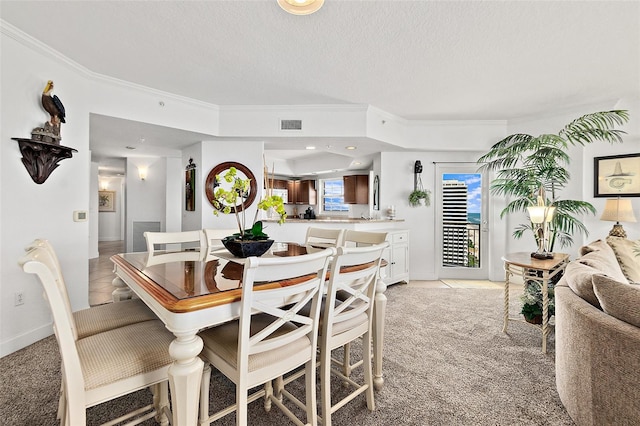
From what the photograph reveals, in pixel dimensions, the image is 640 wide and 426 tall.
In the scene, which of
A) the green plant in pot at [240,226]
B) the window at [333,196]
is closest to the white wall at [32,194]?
the green plant in pot at [240,226]

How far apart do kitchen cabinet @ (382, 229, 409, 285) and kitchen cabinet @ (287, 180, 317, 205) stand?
159 inches

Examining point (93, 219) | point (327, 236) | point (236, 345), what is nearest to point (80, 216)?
point (327, 236)

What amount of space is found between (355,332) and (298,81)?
2.63m

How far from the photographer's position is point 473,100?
3.73 metres

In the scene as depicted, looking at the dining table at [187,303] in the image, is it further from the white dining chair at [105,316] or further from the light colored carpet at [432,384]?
the light colored carpet at [432,384]

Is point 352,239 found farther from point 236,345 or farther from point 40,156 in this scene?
point 40,156

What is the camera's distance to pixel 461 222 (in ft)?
15.9

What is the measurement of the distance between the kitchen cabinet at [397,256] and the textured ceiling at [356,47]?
1949 mm

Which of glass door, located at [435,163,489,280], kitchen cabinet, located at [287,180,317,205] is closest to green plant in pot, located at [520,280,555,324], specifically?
glass door, located at [435,163,489,280]

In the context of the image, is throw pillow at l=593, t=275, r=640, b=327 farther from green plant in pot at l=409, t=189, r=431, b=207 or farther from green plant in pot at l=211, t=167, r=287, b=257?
green plant in pot at l=409, t=189, r=431, b=207

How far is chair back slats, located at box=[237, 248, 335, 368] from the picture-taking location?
1112mm

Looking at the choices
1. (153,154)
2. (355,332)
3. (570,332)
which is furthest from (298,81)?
(153,154)

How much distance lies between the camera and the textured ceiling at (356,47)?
2.06m

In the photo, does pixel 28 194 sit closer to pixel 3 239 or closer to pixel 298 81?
pixel 3 239
